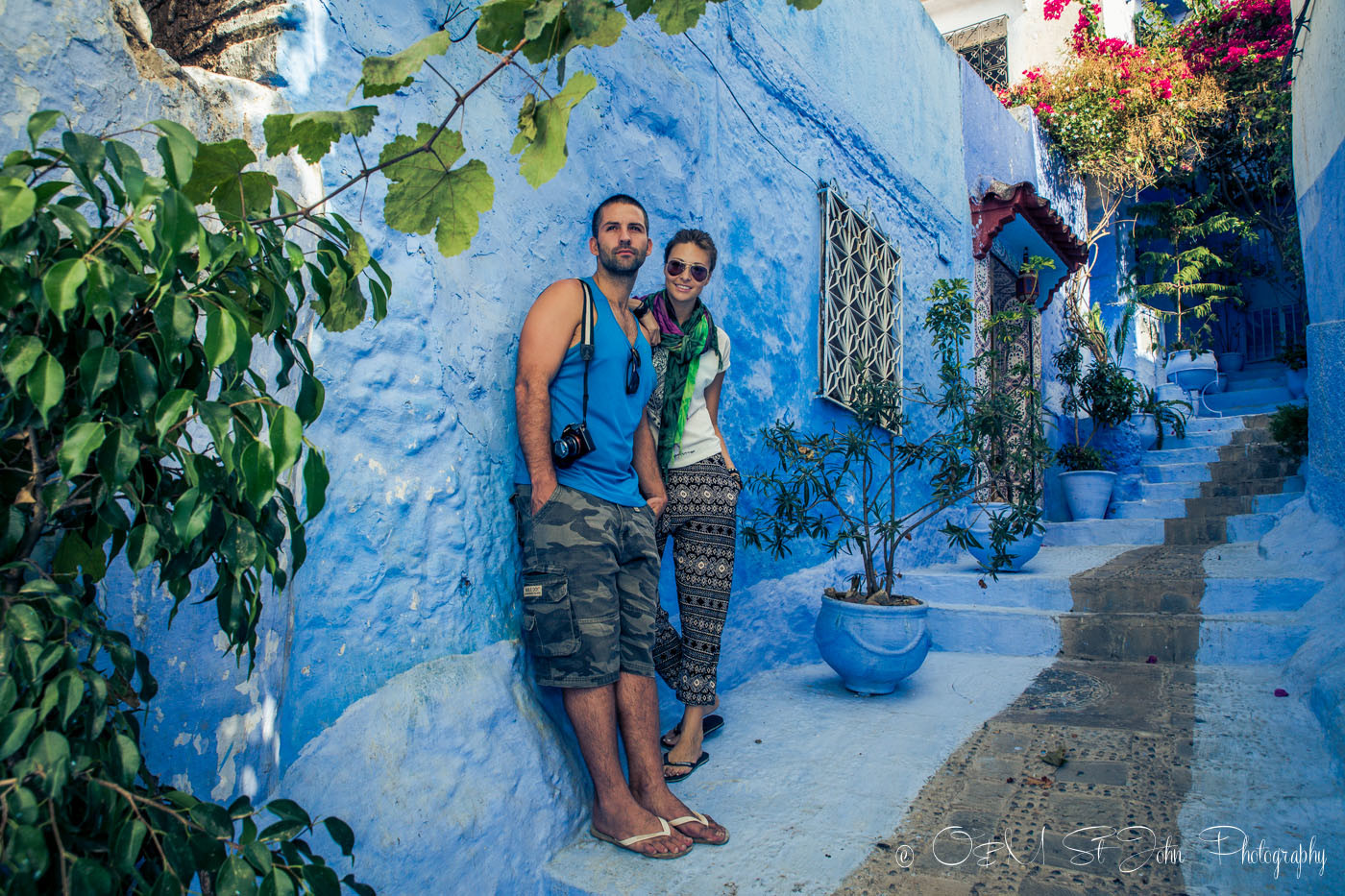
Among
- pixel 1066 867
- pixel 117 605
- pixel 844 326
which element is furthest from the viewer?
pixel 844 326

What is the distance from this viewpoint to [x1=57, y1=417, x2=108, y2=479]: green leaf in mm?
788

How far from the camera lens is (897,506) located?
5109 millimetres

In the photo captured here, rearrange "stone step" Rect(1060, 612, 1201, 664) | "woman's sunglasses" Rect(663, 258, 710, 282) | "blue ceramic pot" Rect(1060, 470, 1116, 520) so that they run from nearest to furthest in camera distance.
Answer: "woman's sunglasses" Rect(663, 258, 710, 282) → "stone step" Rect(1060, 612, 1201, 664) → "blue ceramic pot" Rect(1060, 470, 1116, 520)

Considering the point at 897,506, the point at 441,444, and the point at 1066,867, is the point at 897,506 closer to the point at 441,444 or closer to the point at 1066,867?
the point at 1066,867

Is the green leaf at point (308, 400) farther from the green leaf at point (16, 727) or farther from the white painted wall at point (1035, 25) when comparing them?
the white painted wall at point (1035, 25)

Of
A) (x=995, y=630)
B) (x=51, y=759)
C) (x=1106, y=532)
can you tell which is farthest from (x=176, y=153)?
(x=1106, y=532)

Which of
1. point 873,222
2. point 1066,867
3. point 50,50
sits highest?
point 873,222

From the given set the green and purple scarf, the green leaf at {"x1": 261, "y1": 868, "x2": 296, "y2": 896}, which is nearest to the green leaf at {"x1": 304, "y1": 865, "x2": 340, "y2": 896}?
the green leaf at {"x1": 261, "y1": 868, "x2": 296, "y2": 896}

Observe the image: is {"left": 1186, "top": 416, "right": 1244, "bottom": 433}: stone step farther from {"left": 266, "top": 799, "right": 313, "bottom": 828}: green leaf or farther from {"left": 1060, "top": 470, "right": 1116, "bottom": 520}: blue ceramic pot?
{"left": 266, "top": 799, "right": 313, "bottom": 828}: green leaf

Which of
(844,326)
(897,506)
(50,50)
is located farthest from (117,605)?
(897,506)

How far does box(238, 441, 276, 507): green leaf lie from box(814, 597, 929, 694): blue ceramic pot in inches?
107

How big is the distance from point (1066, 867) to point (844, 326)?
10.3ft

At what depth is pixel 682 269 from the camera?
107 inches

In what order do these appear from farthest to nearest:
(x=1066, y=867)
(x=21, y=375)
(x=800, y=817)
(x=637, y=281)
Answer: (x=637, y=281)
(x=800, y=817)
(x=1066, y=867)
(x=21, y=375)
